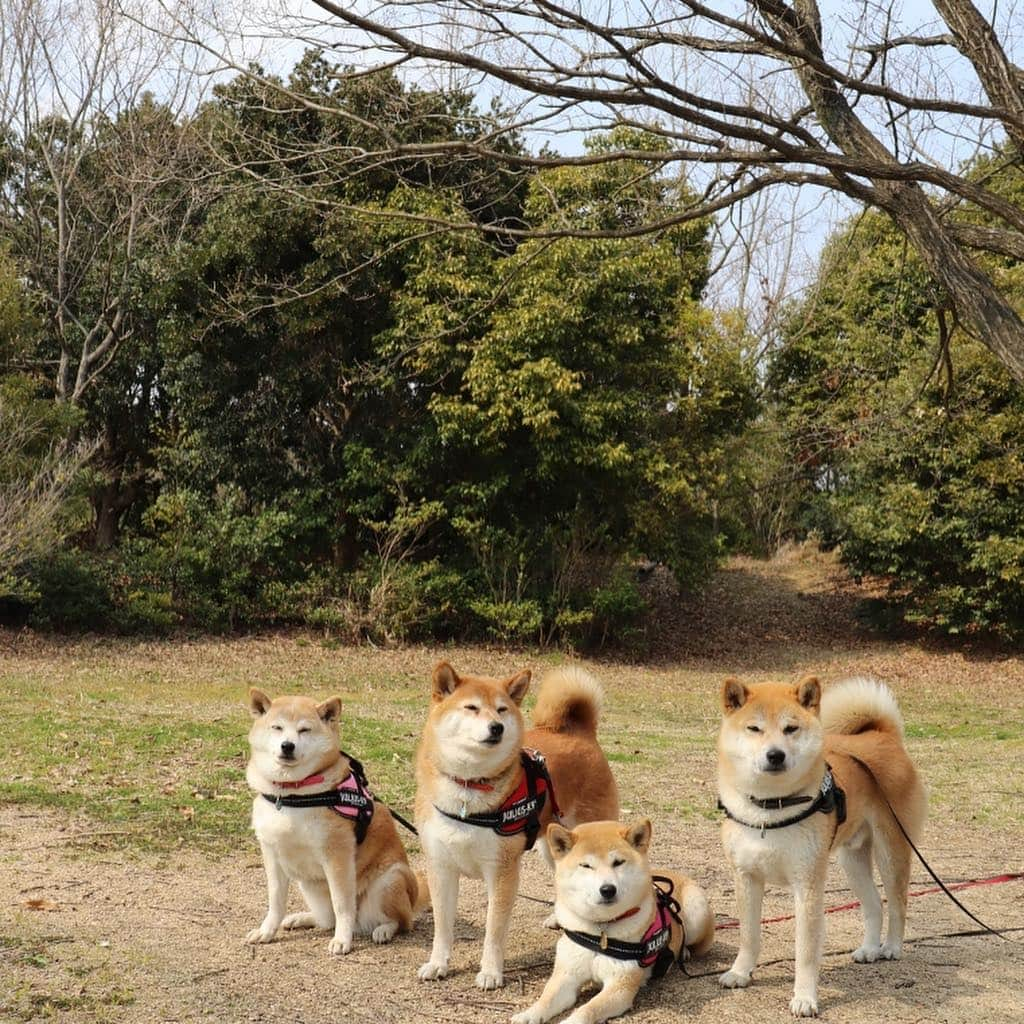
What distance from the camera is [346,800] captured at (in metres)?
5.40

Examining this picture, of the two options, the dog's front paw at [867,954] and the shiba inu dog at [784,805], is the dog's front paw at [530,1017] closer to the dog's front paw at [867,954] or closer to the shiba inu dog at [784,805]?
the shiba inu dog at [784,805]

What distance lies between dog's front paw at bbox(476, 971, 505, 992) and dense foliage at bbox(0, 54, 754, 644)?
1632 cm

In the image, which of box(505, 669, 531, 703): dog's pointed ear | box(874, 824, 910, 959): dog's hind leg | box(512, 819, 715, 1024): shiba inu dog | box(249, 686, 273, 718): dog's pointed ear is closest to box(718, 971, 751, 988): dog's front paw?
box(512, 819, 715, 1024): shiba inu dog

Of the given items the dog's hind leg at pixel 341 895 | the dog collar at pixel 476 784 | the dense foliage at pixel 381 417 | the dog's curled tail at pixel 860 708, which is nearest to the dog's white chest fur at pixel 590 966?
the dog collar at pixel 476 784

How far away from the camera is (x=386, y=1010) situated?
466 cm

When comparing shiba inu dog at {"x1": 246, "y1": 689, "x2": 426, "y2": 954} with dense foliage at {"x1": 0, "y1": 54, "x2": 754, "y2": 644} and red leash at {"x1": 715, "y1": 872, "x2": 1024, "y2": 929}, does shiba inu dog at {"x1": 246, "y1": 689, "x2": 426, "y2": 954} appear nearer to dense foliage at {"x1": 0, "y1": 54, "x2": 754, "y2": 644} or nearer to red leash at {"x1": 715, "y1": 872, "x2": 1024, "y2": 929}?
red leash at {"x1": 715, "y1": 872, "x2": 1024, "y2": 929}

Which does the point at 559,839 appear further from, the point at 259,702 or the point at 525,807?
the point at 259,702

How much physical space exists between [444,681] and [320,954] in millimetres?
1392

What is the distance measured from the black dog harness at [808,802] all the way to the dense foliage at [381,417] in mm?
16318

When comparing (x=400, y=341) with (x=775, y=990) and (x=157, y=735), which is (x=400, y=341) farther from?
(x=775, y=990)

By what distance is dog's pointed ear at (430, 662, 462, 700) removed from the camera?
511 centimetres

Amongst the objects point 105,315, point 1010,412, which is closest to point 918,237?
point 1010,412

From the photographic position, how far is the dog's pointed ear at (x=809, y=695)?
4781 mm

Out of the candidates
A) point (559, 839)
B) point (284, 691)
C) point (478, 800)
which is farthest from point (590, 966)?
point (284, 691)
